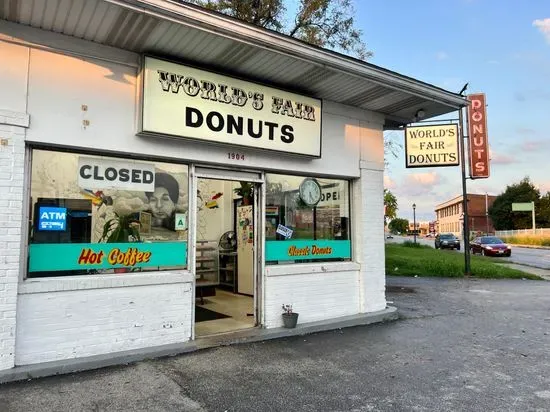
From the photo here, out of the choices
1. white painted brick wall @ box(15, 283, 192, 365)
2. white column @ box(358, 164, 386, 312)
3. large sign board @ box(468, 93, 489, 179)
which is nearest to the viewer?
white painted brick wall @ box(15, 283, 192, 365)

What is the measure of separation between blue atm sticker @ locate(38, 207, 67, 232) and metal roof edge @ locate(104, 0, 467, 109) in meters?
2.53

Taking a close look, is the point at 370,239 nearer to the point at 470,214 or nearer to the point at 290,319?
the point at 290,319

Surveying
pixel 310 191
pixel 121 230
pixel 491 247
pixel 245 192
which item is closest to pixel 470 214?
pixel 491 247

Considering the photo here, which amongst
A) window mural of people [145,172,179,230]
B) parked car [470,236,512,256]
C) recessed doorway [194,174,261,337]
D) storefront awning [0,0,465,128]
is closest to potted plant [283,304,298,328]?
recessed doorway [194,174,261,337]

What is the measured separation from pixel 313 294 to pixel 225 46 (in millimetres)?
4210

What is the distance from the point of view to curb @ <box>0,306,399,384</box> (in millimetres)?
4984

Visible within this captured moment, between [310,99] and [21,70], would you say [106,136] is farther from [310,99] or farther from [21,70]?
[310,99]

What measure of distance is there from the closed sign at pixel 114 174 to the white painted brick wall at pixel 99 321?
4.41ft

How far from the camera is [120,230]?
593 centimetres

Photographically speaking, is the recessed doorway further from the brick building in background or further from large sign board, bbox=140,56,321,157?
the brick building in background

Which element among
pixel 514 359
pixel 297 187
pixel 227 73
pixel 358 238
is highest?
pixel 227 73

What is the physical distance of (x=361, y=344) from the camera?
659 cm

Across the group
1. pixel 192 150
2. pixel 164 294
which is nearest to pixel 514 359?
pixel 164 294

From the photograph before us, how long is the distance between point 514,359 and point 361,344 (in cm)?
201
